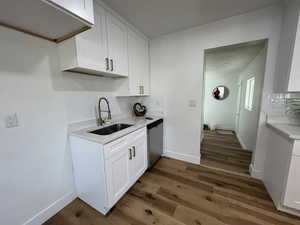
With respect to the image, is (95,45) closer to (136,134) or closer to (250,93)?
(136,134)

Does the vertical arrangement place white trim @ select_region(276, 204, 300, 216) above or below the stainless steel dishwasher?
below

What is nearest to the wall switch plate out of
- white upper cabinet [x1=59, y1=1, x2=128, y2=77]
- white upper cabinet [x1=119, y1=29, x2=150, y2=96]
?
white upper cabinet [x1=59, y1=1, x2=128, y2=77]

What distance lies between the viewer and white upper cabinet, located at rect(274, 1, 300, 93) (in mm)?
1308

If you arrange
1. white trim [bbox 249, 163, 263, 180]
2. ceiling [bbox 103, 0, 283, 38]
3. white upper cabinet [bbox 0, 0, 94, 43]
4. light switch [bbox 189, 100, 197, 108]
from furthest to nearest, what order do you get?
light switch [bbox 189, 100, 197, 108] < white trim [bbox 249, 163, 263, 180] < ceiling [bbox 103, 0, 283, 38] < white upper cabinet [bbox 0, 0, 94, 43]

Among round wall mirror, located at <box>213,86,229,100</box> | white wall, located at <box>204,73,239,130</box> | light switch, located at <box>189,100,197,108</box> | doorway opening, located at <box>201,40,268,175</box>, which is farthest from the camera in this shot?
round wall mirror, located at <box>213,86,229,100</box>

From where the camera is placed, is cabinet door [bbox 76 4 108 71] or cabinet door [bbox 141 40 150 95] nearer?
cabinet door [bbox 76 4 108 71]

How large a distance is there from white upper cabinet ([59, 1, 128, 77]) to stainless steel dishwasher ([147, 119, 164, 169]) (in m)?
1.02

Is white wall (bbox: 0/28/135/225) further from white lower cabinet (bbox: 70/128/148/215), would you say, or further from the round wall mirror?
the round wall mirror

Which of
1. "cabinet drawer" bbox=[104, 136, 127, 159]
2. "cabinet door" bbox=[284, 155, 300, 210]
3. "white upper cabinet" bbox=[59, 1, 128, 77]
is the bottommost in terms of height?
"cabinet door" bbox=[284, 155, 300, 210]

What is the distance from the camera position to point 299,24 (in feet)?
4.16

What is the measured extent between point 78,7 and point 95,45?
487 mm

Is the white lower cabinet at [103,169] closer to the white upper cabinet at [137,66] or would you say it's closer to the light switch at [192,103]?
the white upper cabinet at [137,66]

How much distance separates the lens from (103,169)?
1242 millimetres

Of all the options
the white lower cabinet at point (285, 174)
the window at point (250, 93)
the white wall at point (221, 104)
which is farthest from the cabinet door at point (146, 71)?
the white wall at point (221, 104)
